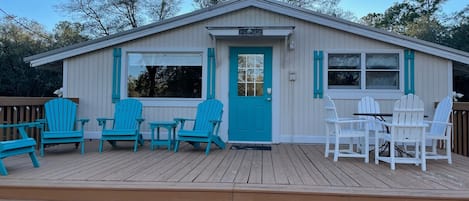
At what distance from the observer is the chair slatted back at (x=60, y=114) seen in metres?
4.79

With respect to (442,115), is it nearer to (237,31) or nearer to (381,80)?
(381,80)

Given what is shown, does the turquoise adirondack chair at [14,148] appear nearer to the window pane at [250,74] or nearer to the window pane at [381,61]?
the window pane at [250,74]

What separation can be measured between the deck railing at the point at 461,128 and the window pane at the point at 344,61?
1.71 metres

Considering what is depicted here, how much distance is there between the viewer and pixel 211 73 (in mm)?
6094

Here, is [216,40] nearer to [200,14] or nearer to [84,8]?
[200,14]

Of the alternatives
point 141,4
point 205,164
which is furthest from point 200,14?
point 141,4

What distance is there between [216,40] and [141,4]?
47.6 ft

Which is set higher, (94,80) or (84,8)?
(84,8)

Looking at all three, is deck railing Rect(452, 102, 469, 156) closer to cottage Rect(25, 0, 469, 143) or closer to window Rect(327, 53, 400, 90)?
cottage Rect(25, 0, 469, 143)

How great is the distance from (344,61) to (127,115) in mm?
3996

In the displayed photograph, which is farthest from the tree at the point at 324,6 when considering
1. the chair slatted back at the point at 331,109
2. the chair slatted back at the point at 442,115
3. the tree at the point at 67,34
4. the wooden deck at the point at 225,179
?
the wooden deck at the point at 225,179

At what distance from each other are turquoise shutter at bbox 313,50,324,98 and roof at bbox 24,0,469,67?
0.56m

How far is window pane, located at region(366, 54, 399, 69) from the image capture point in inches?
234

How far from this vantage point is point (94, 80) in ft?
20.6
